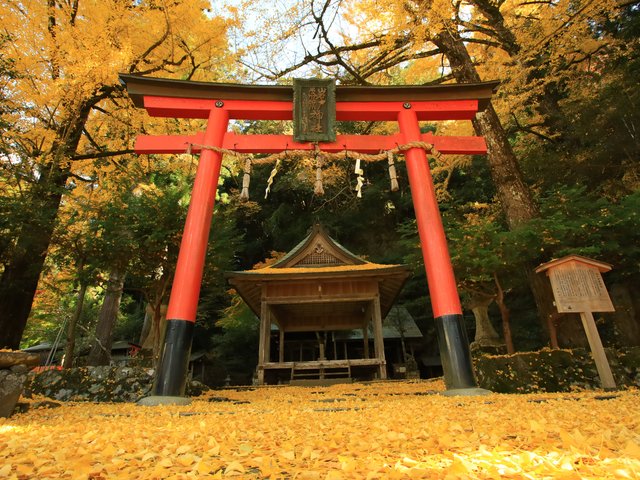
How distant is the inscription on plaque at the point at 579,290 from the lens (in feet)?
16.5

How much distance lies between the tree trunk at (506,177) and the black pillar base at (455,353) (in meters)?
Answer: 2.65

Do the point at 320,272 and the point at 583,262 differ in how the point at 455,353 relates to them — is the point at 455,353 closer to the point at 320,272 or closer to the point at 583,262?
the point at 583,262

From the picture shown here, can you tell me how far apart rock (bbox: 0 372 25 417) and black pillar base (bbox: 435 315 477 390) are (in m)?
4.85

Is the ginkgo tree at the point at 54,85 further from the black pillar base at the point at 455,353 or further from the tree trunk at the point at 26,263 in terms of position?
the black pillar base at the point at 455,353

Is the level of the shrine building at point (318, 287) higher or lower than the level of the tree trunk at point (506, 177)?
lower

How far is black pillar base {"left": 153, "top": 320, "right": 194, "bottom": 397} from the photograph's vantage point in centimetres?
441

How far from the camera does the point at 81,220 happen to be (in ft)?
27.6

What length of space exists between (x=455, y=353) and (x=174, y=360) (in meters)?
3.77

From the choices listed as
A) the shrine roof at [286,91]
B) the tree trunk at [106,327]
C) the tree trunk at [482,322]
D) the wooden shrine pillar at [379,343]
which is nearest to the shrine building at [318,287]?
the wooden shrine pillar at [379,343]

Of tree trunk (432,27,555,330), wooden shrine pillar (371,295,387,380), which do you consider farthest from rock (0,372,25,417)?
wooden shrine pillar (371,295,387,380)

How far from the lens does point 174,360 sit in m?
4.54

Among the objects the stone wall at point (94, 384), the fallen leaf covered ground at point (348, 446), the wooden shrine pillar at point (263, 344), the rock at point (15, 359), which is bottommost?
the fallen leaf covered ground at point (348, 446)

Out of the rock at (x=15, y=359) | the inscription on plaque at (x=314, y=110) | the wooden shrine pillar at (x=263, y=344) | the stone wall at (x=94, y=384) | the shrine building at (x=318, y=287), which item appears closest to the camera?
the rock at (x=15, y=359)

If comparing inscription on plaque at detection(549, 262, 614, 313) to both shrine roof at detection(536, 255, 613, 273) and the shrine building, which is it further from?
the shrine building
